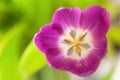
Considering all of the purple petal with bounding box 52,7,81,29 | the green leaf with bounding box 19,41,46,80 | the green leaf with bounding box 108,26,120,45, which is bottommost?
the green leaf with bounding box 19,41,46,80

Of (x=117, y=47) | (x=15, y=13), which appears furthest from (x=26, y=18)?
(x=117, y=47)

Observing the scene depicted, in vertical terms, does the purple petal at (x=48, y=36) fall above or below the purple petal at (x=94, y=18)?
below

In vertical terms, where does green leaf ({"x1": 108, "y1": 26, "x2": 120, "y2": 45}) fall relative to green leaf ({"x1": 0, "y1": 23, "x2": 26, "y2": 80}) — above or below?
above

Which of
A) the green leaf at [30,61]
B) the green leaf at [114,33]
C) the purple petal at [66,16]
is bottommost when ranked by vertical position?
the green leaf at [30,61]
